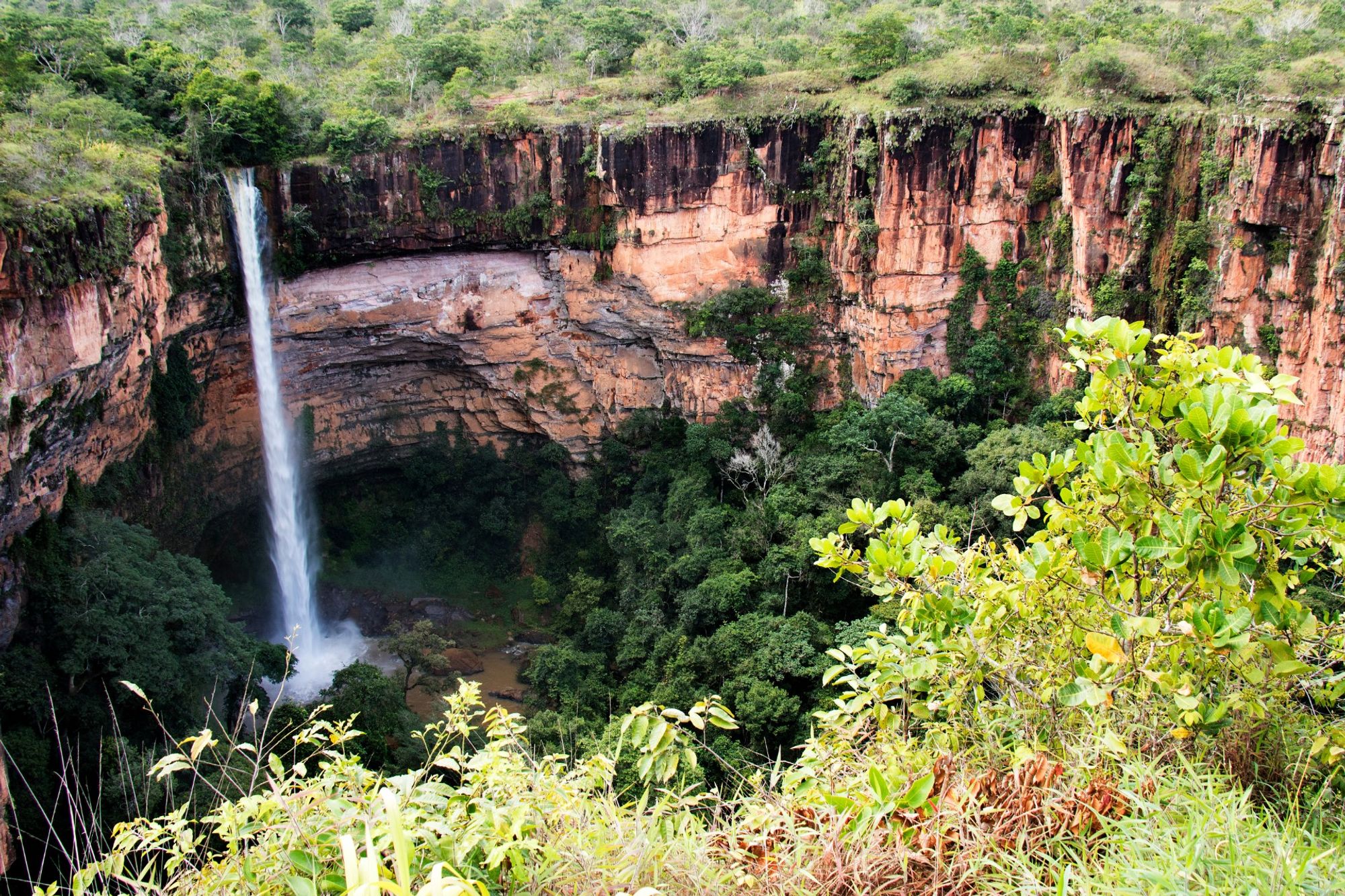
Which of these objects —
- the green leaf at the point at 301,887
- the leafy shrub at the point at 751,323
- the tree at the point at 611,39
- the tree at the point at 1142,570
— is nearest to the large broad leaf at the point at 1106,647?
the tree at the point at 1142,570

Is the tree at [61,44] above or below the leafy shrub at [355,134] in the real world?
above

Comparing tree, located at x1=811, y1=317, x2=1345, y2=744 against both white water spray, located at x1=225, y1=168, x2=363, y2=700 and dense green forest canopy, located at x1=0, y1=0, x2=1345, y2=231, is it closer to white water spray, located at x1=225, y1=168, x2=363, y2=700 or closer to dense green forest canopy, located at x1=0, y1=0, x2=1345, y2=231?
dense green forest canopy, located at x1=0, y1=0, x2=1345, y2=231

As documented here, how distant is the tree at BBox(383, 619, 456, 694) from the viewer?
19031 millimetres

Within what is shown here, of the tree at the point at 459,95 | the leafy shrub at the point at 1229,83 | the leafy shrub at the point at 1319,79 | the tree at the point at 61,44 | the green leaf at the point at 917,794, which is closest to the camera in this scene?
the green leaf at the point at 917,794

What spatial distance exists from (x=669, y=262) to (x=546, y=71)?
6.29 meters

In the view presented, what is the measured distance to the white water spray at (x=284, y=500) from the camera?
65.0 ft

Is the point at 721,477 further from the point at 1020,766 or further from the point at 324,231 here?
the point at 1020,766

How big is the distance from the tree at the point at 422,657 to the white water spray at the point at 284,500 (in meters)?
1.65

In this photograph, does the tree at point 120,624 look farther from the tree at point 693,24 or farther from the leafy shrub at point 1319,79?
the leafy shrub at point 1319,79

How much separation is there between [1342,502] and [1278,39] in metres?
19.8

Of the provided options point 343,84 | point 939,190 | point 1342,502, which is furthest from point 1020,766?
point 343,84

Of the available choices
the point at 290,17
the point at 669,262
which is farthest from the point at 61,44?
the point at 669,262

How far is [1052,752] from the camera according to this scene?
4301 millimetres

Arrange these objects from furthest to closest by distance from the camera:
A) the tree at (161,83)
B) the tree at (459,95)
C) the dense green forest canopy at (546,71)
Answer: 1. the tree at (459,95)
2. the tree at (161,83)
3. the dense green forest canopy at (546,71)
